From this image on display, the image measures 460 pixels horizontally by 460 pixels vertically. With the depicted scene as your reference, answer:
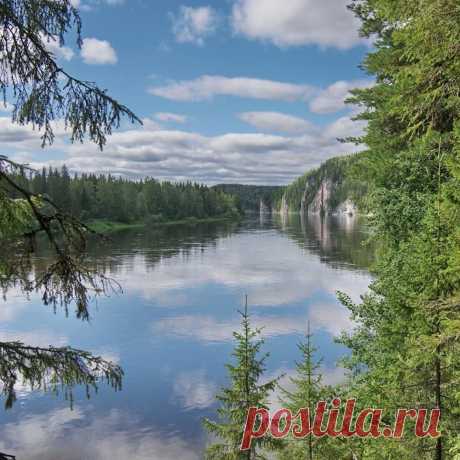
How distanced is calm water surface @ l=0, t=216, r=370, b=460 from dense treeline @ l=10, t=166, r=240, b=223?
161 ft

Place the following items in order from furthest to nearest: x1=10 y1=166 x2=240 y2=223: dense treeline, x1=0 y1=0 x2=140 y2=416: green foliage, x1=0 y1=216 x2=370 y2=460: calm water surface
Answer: x1=10 y1=166 x2=240 y2=223: dense treeline < x1=0 y1=216 x2=370 y2=460: calm water surface < x1=0 y1=0 x2=140 y2=416: green foliage

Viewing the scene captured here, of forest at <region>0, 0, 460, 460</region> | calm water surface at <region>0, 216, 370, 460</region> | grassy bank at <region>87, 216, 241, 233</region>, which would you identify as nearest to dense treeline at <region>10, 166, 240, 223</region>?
grassy bank at <region>87, 216, 241, 233</region>

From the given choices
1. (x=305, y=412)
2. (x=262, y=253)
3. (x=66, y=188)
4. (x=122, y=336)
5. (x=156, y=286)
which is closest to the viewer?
(x=305, y=412)

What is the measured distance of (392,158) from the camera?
55.0 feet

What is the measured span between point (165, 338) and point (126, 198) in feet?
341

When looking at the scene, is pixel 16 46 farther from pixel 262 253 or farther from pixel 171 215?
pixel 171 215

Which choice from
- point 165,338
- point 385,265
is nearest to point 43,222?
point 385,265

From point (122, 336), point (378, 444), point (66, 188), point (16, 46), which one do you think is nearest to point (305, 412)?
point (378, 444)

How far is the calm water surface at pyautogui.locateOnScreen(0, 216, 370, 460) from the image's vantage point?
1766 centimetres

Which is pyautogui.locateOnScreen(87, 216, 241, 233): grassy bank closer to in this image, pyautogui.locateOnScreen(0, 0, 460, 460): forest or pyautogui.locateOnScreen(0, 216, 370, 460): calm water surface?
pyautogui.locateOnScreen(0, 216, 370, 460): calm water surface

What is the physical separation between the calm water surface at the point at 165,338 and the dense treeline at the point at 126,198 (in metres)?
49.1

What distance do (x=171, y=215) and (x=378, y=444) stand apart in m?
140

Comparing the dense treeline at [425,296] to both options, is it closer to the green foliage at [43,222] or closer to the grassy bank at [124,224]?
the green foliage at [43,222]

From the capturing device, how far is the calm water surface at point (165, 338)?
17656 millimetres
